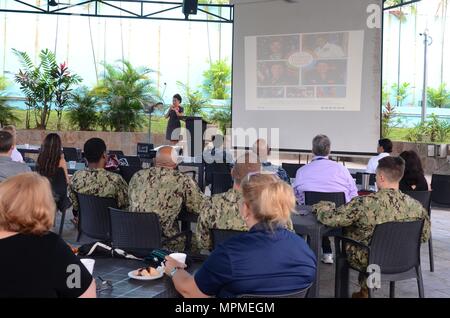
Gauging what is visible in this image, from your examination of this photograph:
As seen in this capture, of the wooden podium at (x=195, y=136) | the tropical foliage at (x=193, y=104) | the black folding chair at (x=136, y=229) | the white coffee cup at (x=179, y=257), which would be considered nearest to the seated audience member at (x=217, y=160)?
the wooden podium at (x=195, y=136)

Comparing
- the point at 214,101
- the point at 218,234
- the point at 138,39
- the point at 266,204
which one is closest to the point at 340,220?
the point at 218,234

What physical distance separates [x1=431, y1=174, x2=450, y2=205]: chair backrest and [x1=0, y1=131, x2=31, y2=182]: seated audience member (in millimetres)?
4250

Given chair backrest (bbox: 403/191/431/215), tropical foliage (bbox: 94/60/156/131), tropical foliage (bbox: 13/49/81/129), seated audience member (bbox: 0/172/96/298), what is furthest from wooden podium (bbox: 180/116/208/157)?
seated audience member (bbox: 0/172/96/298)

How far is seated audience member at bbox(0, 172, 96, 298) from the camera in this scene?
5.76ft

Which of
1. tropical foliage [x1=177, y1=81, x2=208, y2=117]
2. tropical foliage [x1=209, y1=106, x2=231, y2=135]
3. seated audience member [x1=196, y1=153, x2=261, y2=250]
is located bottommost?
seated audience member [x1=196, y1=153, x2=261, y2=250]

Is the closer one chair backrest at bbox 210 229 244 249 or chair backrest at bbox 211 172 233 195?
chair backrest at bbox 210 229 244 249

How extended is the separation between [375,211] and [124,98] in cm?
1123

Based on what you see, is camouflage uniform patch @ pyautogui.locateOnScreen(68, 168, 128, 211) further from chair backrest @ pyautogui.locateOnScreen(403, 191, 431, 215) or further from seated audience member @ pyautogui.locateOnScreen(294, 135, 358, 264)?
chair backrest @ pyautogui.locateOnScreen(403, 191, 431, 215)

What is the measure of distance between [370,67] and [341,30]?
760 millimetres

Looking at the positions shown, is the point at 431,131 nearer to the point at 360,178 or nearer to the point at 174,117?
the point at 174,117

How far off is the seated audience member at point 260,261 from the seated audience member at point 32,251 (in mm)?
415

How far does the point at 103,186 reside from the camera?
168 inches

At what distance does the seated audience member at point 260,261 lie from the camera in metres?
1.92

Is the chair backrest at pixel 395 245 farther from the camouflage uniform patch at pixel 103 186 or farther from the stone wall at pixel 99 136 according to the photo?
the stone wall at pixel 99 136
